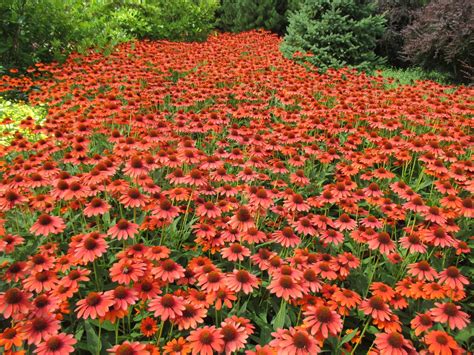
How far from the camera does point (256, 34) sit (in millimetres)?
13602

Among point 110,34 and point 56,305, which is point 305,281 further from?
point 110,34

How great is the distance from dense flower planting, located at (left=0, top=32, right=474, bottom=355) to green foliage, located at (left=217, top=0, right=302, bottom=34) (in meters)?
10.3

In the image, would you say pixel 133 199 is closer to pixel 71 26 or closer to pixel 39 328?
pixel 39 328

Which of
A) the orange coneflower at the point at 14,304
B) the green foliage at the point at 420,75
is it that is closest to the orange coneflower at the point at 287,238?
the orange coneflower at the point at 14,304

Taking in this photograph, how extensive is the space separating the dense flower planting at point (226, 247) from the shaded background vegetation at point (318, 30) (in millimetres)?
3582

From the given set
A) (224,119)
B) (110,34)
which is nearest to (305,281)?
(224,119)

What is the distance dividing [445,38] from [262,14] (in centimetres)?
747

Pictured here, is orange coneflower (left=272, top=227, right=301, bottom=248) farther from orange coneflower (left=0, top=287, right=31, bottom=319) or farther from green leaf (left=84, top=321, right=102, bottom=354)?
orange coneflower (left=0, top=287, right=31, bottom=319)

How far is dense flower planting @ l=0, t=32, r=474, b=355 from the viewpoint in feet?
6.84

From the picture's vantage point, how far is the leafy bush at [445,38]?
9.03 m

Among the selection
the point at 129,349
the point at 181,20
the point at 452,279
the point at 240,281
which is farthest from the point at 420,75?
the point at 129,349

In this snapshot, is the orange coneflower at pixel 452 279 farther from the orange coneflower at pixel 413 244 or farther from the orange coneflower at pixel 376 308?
the orange coneflower at pixel 376 308

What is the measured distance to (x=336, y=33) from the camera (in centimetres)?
936

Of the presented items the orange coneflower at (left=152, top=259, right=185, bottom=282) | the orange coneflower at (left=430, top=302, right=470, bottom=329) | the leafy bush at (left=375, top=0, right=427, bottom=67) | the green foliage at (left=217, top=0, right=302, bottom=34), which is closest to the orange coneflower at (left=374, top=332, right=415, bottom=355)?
the orange coneflower at (left=430, top=302, right=470, bottom=329)
